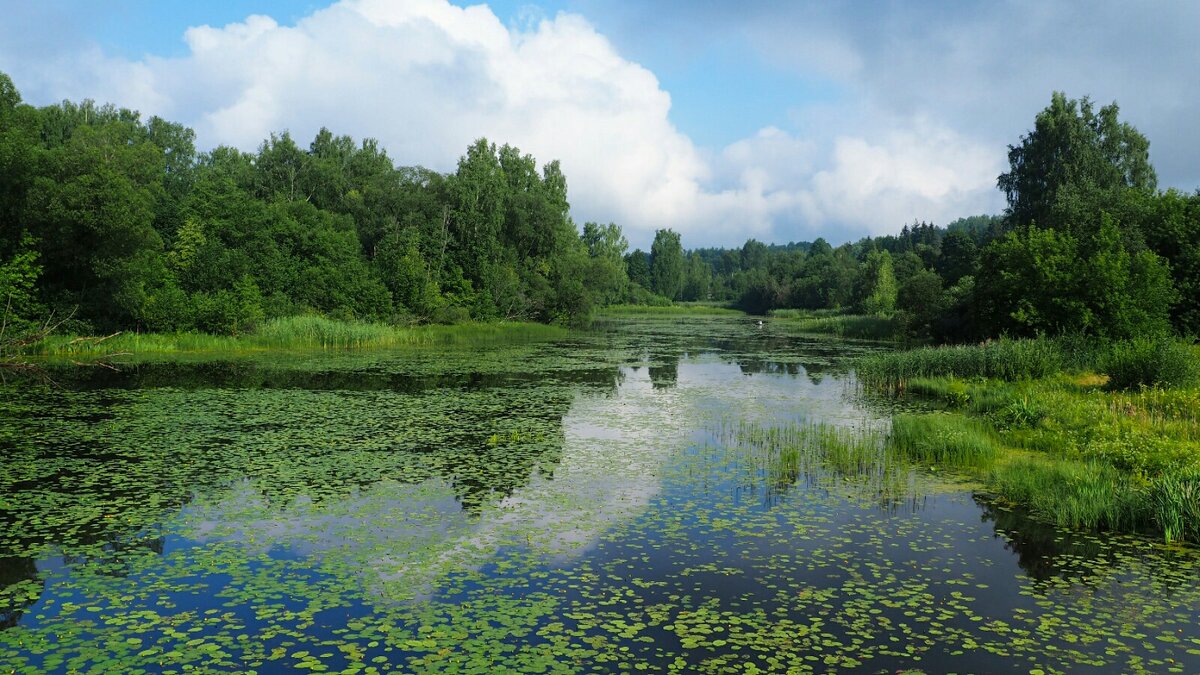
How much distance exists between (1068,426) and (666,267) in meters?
148

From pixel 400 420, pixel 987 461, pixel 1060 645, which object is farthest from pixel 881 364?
pixel 1060 645

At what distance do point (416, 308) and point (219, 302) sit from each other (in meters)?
17.0

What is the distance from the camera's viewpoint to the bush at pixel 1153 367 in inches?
808

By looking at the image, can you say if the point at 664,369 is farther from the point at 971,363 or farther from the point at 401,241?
the point at 401,241

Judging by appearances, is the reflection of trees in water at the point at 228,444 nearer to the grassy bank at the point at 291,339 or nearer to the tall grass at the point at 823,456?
the tall grass at the point at 823,456

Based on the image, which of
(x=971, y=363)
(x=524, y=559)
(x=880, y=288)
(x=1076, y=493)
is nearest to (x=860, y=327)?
(x=880, y=288)

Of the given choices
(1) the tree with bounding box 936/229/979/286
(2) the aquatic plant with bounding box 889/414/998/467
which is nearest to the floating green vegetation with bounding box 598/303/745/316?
(1) the tree with bounding box 936/229/979/286

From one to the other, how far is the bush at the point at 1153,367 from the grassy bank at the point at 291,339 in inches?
1371

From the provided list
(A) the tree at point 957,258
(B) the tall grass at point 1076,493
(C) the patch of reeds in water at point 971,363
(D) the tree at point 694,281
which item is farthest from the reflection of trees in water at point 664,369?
(D) the tree at point 694,281

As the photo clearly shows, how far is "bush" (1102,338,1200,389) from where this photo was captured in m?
20.5

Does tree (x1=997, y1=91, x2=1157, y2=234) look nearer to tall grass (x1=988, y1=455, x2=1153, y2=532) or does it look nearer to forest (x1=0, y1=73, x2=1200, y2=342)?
forest (x1=0, y1=73, x2=1200, y2=342)

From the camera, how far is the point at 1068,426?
16.9m

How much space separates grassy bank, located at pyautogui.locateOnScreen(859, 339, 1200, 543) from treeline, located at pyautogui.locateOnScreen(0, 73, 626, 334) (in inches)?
790

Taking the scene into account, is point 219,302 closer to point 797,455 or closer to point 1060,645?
point 797,455
